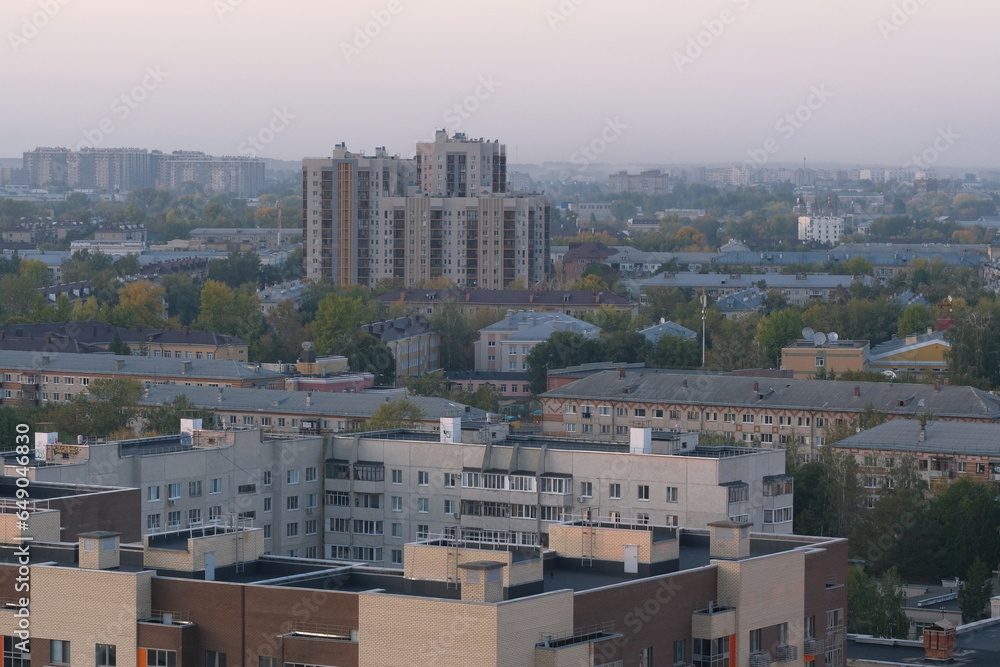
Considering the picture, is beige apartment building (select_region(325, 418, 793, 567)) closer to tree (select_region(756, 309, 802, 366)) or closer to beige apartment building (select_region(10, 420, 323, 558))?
beige apartment building (select_region(10, 420, 323, 558))

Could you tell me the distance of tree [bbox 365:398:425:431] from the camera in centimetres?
3834

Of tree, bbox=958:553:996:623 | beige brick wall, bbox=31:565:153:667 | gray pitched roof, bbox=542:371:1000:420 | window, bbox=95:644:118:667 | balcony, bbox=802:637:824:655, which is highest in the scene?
beige brick wall, bbox=31:565:153:667

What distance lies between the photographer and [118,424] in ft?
125

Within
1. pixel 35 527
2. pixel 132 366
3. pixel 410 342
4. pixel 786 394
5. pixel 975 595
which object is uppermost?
pixel 35 527

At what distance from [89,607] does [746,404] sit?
2895 cm

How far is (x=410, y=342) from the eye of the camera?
2431 inches

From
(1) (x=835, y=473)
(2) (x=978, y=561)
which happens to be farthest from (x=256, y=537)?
(1) (x=835, y=473)

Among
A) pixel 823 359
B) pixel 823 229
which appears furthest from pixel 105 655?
pixel 823 229

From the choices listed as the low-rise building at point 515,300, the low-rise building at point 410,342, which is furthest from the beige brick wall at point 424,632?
the low-rise building at point 515,300

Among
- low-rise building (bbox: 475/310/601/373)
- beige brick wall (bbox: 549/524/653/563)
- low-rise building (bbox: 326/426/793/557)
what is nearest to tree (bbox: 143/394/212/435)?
low-rise building (bbox: 326/426/793/557)

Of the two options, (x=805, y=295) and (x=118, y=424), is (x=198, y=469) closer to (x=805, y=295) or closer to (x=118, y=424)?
(x=118, y=424)

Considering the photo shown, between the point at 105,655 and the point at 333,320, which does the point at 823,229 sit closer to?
the point at 333,320

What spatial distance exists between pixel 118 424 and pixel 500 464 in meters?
14.0

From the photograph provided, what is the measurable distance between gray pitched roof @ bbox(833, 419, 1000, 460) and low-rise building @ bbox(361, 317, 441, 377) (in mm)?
22821
